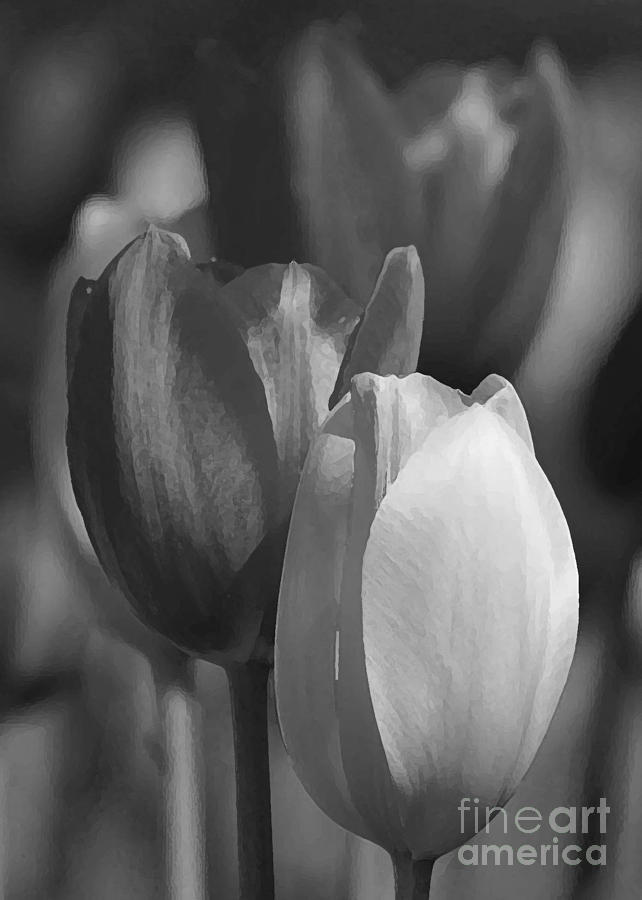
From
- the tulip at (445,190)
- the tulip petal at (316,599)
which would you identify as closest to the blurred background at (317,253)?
the tulip at (445,190)

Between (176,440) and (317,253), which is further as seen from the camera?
(317,253)

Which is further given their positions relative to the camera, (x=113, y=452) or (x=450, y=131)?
(x=450, y=131)

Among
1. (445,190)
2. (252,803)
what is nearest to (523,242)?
(445,190)

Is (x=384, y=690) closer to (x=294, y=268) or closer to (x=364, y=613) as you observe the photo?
(x=364, y=613)

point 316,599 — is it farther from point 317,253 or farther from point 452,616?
point 317,253

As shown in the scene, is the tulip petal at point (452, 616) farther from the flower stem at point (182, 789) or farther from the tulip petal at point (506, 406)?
the flower stem at point (182, 789)

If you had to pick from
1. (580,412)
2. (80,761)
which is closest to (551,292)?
(580,412)
